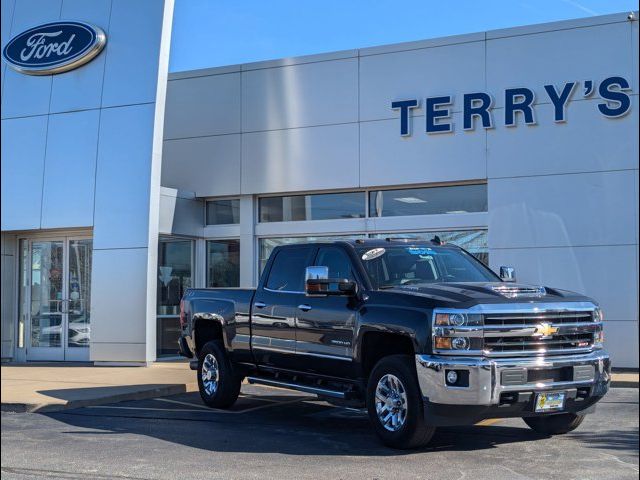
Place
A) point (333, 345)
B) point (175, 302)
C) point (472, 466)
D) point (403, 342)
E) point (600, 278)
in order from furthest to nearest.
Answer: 1. point (175, 302)
2. point (600, 278)
3. point (333, 345)
4. point (403, 342)
5. point (472, 466)

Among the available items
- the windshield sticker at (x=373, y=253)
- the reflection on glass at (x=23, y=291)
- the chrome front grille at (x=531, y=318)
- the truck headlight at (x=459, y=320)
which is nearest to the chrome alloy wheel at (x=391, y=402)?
A: the truck headlight at (x=459, y=320)

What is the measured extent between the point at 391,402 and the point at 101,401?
17.1 ft

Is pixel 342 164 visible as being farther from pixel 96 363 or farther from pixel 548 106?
pixel 96 363

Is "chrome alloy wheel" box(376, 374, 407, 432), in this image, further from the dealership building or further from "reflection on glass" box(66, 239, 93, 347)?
"reflection on glass" box(66, 239, 93, 347)

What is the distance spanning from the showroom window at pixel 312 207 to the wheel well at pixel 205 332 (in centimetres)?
673

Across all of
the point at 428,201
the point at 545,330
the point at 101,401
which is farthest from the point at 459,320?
the point at 428,201

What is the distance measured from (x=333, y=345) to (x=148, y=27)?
10.4 m

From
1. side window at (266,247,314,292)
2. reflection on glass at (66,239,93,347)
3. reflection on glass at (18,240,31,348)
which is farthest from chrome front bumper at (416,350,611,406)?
reflection on glass at (18,240,31,348)

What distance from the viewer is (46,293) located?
18453mm

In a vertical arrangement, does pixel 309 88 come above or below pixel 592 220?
above

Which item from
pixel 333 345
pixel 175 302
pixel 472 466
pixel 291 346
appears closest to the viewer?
pixel 472 466

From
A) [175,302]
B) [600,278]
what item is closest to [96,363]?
[175,302]

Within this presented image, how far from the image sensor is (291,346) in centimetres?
945

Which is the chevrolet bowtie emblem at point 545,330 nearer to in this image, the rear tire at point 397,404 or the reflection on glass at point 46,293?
the rear tire at point 397,404
